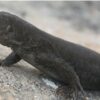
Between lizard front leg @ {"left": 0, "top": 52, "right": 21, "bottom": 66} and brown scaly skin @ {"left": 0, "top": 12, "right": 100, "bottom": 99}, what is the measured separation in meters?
0.14

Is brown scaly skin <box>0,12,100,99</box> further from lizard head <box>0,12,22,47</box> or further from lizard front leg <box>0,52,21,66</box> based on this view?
lizard front leg <box>0,52,21,66</box>

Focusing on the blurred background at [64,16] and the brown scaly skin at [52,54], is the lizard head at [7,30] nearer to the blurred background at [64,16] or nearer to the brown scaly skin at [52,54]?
the brown scaly skin at [52,54]

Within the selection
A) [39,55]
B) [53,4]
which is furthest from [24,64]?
[53,4]

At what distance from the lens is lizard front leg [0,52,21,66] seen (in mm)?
8102

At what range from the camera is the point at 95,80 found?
7.82 m

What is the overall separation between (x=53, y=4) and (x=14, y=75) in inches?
373

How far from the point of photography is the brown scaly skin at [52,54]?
7691 millimetres

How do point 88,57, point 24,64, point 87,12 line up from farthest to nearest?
point 87,12, point 24,64, point 88,57

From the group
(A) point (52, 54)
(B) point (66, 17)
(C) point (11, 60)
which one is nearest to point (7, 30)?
(C) point (11, 60)

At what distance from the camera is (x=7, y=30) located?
7922 millimetres

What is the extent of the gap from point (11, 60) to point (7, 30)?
51 centimetres

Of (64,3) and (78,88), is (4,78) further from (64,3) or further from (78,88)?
(64,3)

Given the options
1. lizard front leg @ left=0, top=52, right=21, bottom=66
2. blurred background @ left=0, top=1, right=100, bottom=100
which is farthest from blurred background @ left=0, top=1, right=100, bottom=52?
lizard front leg @ left=0, top=52, right=21, bottom=66

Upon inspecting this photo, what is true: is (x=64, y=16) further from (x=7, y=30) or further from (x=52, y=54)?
(x=52, y=54)
